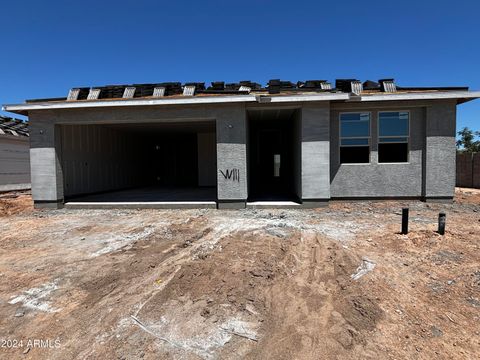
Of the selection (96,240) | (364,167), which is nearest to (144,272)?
(96,240)

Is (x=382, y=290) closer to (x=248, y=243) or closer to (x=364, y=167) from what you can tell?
(x=248, y=243)

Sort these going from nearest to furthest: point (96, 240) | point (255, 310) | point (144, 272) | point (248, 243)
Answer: point (255, 310) < point (144, 272) < point (248, 243) < point (96, 240)

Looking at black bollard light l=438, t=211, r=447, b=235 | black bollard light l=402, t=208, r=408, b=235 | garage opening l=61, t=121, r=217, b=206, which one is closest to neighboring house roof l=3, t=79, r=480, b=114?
garage opening l=61, t=121, r=217, b=206

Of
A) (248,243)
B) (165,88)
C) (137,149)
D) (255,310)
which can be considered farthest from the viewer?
(137,149)

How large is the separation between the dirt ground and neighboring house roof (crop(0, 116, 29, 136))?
1162 cm

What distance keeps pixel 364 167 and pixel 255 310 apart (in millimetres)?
7904

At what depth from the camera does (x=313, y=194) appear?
9008 millimetres

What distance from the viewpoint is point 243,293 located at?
137 inches

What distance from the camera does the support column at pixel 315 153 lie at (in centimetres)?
888

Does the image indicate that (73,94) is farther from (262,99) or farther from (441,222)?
(441,222)

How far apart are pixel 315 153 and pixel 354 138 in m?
1.76

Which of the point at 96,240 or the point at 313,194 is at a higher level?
the point at 313,194

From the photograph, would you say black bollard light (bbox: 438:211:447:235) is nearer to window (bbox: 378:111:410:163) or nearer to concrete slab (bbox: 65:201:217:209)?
window (bbox: 378:111:410:163)

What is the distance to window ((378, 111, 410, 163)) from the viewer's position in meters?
9.42
